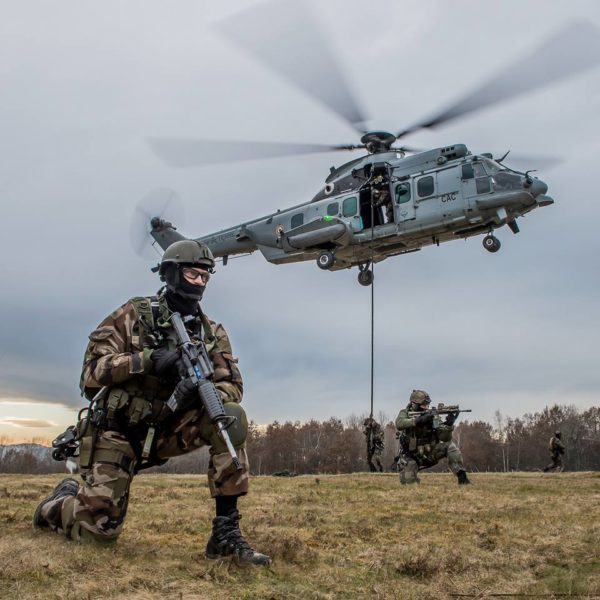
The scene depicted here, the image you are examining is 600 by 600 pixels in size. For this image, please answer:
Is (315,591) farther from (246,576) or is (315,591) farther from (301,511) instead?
(301,511)

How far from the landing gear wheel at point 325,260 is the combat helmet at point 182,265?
1453 cm

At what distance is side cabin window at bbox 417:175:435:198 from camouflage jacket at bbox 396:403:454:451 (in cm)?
821

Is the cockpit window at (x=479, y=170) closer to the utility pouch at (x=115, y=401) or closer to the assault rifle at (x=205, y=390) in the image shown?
the assault rifle at (x=205, y=390)

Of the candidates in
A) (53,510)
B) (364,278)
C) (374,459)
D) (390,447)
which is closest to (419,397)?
(374,459)

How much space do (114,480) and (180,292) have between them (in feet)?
4.41

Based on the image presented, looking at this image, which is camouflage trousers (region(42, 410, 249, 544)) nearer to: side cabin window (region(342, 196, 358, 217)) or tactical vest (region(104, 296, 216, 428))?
tactical vest (region(104, 296, 216, 428))

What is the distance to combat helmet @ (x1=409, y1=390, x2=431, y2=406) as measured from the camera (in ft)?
37.7

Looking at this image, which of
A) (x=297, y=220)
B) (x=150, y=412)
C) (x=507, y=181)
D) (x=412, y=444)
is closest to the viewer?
(x=150, y=412)

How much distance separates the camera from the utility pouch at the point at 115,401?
4398 mm

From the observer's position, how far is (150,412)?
4.48 meters

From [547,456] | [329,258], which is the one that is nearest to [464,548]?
[329,258]

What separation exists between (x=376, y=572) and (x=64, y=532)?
206 centimetres

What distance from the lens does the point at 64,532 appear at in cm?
433

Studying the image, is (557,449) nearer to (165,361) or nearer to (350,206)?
(350,206)
